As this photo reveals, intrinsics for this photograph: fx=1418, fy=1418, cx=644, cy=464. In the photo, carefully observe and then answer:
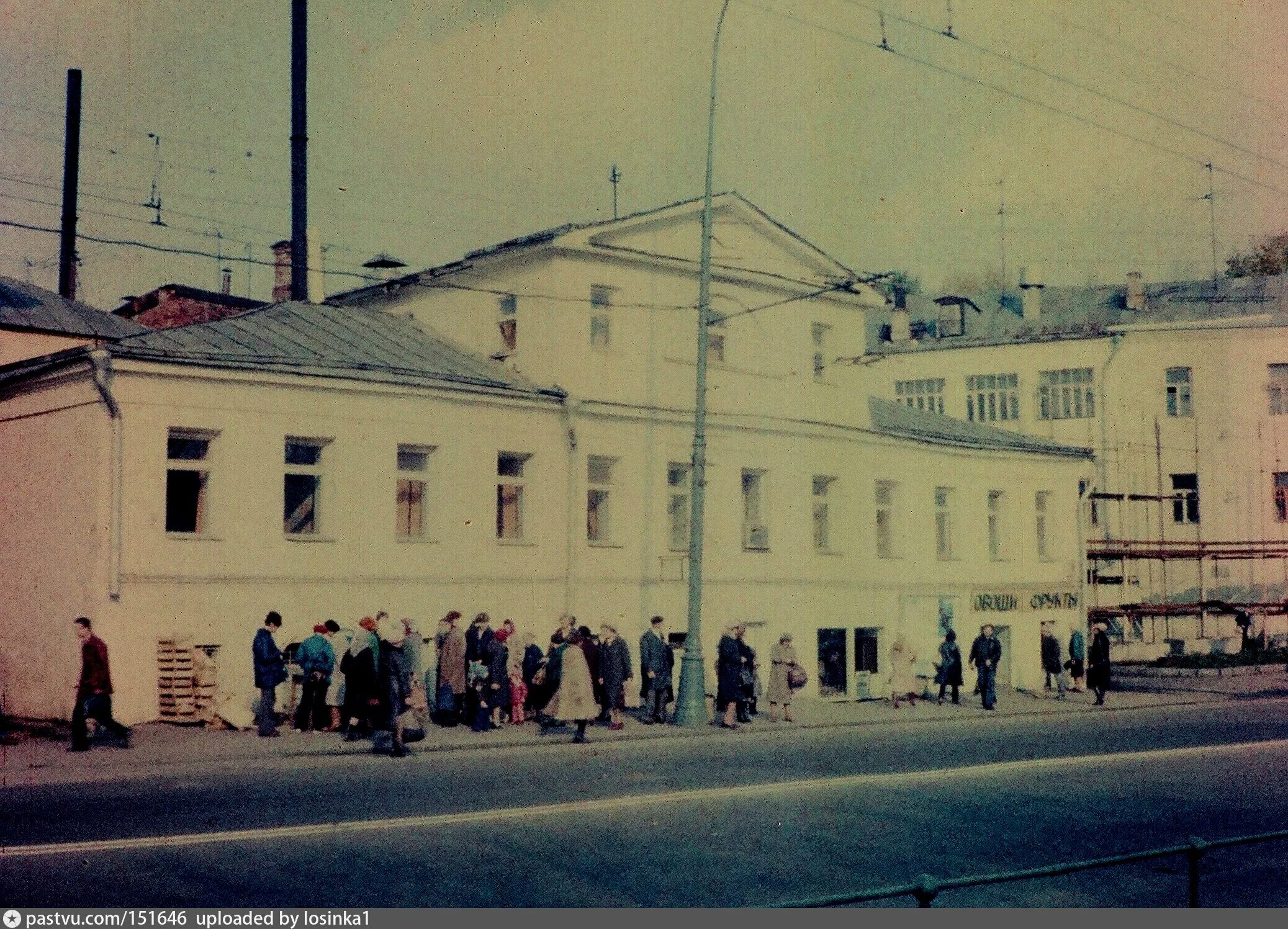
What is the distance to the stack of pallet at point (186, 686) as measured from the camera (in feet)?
69.6

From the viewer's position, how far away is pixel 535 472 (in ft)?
89.8

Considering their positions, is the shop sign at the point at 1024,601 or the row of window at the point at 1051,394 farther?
the row of window at the point at 1051,394

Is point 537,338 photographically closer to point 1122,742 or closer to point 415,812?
point 1122,742

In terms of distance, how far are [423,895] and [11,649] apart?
16.3 m

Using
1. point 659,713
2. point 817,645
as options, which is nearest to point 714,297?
point 817,645

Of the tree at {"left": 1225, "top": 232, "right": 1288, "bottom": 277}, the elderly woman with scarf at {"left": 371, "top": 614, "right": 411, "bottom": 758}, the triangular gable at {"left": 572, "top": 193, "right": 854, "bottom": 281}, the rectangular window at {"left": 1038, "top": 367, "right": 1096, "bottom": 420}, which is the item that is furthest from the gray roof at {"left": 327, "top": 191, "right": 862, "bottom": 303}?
the tree at {"left": 1225, "top": 232, "right": 1288, "bottom": 277}

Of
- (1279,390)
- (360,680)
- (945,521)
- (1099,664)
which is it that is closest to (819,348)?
(945,521)

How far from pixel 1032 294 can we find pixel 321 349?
4391 centimetres

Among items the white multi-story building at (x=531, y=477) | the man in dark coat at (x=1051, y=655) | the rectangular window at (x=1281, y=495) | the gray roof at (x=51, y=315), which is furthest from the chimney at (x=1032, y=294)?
the gray roof at (x=51, y=315)

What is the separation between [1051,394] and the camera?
5788 centimetres

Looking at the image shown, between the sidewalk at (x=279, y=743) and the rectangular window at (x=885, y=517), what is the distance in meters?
6.25

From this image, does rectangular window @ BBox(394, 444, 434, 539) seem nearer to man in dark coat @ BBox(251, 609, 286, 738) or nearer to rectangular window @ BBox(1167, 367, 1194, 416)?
man in dark coat @ BBox(251, 609, 286, 738)

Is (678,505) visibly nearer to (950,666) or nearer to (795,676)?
(795,676)

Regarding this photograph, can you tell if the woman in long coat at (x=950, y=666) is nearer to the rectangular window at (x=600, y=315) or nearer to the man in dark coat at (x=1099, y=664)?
the man in dark coat at (x=1099, y=664)
